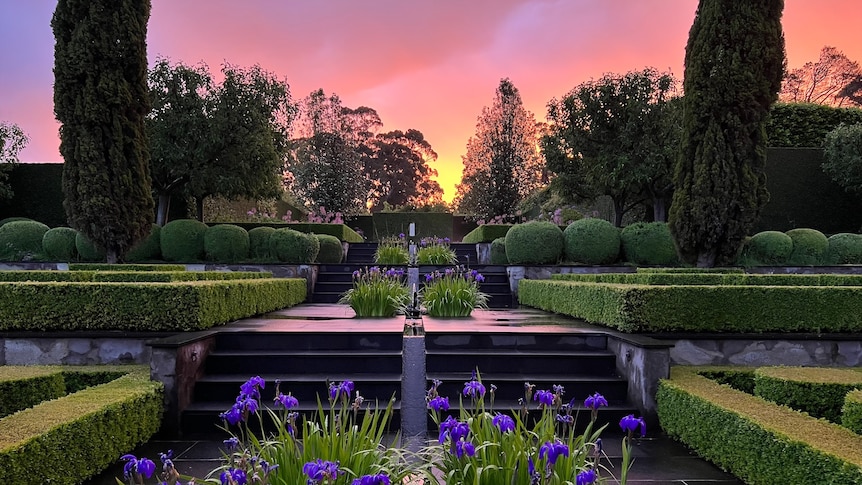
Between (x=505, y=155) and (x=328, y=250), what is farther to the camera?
(x=505, y=155)

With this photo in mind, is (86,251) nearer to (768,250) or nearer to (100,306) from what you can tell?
(100,306)

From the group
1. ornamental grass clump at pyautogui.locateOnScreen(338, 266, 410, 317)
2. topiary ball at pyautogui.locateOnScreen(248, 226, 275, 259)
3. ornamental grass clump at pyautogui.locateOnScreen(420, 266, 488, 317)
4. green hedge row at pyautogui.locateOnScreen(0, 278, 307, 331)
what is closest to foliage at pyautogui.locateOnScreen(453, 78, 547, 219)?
topiary ball at pyautogui.locateOnScreen(248, 226, 275, 259)

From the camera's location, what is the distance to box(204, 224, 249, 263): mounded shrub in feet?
39.9

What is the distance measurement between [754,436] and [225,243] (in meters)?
11.3

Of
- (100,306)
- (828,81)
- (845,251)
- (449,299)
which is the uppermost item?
(828,81)

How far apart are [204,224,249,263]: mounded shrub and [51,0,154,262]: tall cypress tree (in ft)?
5.29

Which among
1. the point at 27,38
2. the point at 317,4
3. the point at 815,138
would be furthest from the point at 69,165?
the point at 815,138

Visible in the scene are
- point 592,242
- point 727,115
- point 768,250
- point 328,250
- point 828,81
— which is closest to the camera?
point 727,115

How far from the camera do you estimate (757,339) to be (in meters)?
5.11

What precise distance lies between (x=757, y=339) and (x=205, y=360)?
5.20m

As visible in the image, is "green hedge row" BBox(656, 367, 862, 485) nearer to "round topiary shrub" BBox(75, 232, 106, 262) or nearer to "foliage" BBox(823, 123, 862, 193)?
"round topiary shrub" BBox(75, 232, 106, 262)

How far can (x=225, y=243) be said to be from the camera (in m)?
12.1

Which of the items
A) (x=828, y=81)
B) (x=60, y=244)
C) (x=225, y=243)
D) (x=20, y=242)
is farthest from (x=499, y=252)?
(x=828, y=81)

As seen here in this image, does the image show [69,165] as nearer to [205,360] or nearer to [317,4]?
[317,4]
